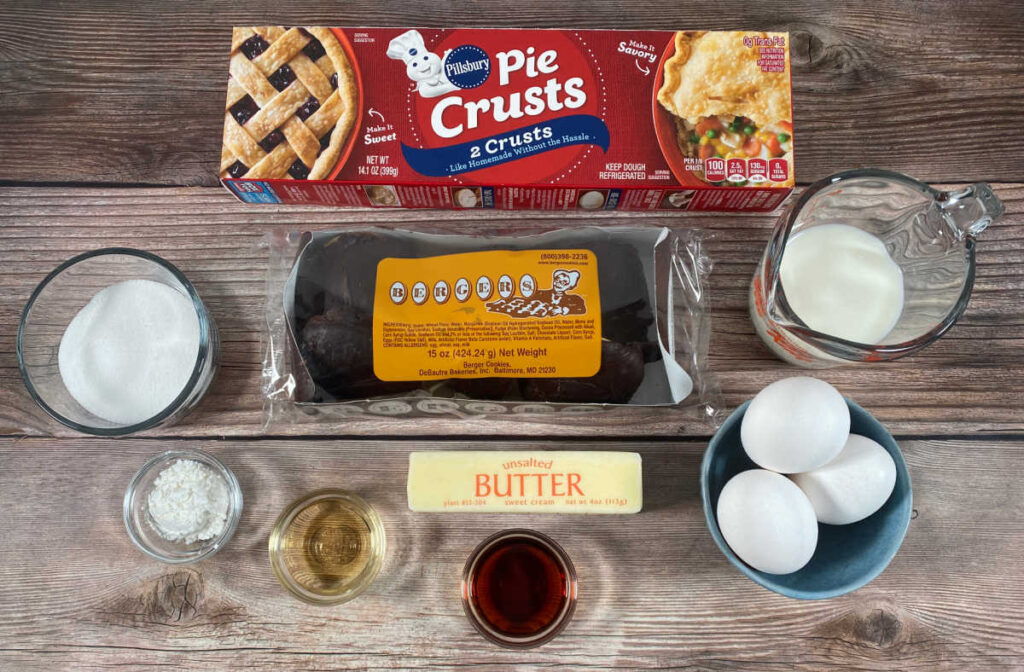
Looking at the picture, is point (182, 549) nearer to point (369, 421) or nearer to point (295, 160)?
point (369, 421)

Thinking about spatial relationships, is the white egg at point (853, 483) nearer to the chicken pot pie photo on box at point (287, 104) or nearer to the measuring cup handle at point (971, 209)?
the measuring cup handle at point (971, 209)

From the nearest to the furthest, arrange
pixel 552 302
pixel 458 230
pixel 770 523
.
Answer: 1. pixel 770 523
2. pixel 552 302
3. pixel 458 230

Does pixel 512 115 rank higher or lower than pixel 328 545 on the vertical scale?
higher

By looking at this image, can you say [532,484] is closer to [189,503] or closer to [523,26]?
[189,503]

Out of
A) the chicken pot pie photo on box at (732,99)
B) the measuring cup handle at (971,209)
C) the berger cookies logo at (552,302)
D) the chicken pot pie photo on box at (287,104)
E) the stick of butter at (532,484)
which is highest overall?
the chicken pot pie photo on box at (287,104)

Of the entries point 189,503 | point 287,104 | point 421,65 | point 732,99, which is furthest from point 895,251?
point 189,503

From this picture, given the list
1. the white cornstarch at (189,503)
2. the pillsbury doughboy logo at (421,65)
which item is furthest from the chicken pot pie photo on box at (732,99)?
the white cornstarch at (189,503)

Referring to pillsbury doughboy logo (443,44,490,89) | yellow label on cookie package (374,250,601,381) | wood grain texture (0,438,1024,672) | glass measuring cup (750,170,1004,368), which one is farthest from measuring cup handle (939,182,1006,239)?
pillsbury doughboy logo (443,44,490,89)
